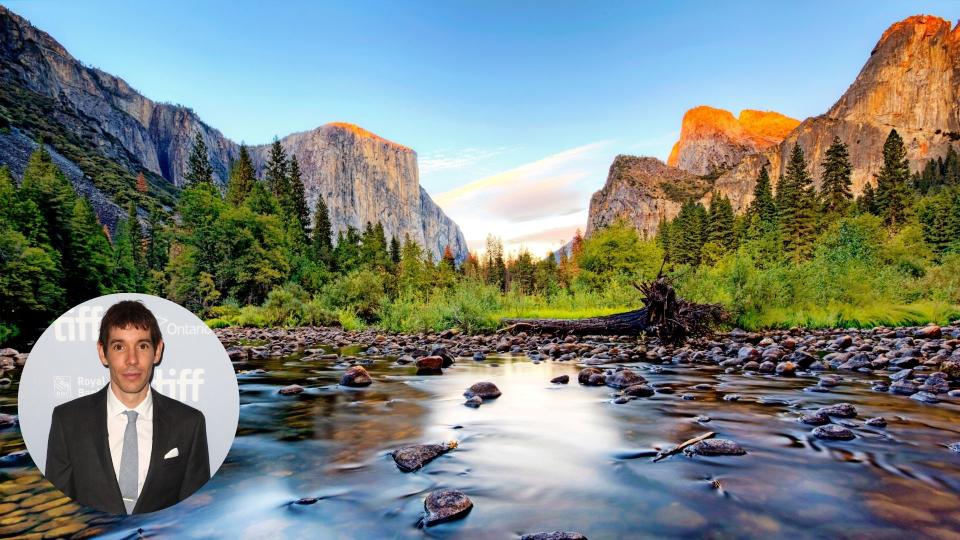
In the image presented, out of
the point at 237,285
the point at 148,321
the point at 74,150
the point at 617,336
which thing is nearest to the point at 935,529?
the point at 148,321

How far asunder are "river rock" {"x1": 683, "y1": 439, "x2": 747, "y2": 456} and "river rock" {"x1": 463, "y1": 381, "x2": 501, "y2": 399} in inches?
124

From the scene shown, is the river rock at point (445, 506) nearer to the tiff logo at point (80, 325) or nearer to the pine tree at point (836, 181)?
the tiff logo at point (80, 325)

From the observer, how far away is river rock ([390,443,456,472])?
11.9ft

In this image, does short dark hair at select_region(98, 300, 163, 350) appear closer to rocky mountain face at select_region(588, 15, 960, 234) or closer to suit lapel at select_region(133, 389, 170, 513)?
suit lapel at select_region(133, 389, 170, 513)

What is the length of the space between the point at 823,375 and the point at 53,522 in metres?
9.08

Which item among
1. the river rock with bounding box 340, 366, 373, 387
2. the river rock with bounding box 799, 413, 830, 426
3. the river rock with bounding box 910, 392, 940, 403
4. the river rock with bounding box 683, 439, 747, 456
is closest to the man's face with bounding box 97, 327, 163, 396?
the river rock with bounding box 683, 439, 747, 456

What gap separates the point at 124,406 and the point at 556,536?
1.94 metres

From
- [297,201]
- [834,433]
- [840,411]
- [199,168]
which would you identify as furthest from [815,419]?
[199,168]

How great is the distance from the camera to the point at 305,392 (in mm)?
7016

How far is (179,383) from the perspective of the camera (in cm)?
170

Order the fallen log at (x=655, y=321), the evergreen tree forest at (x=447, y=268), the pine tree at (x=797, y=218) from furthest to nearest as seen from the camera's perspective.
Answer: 1. the pine tree at (x=797, y=218)
2. the evergreen tree forest at (x=447, y=268)
3. the fallen log at (x=655, y=321)

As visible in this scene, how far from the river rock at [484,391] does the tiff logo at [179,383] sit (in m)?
5.04

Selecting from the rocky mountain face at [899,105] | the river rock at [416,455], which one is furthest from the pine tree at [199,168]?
the rocky mountain face at [899,105]

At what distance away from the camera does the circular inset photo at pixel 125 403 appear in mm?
1620
